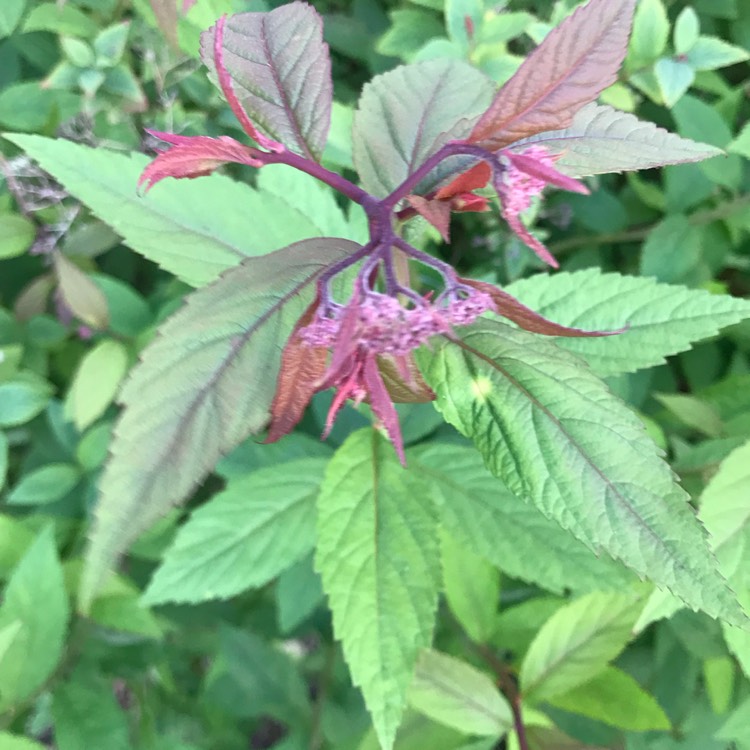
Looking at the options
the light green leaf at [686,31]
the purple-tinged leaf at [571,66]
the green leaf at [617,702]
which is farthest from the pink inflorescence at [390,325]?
the light green leaf at [686,31]

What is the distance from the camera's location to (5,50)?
106 centimetres

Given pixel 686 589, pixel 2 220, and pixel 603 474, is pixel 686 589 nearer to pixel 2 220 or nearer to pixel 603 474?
pixel 603 474

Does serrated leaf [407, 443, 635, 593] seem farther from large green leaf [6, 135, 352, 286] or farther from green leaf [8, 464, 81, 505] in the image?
green leaf [8, 464, 81, 505]

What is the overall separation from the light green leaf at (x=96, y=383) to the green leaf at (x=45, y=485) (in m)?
0.07

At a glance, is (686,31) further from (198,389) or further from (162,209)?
(198,389)

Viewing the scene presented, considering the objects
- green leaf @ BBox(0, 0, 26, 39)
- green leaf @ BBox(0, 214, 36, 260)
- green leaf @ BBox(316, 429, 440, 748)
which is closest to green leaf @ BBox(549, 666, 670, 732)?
green leaf @ BBox(316, 429, 440, 748)

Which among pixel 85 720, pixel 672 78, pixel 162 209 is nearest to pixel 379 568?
pixel 162 209

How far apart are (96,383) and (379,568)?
0.58m

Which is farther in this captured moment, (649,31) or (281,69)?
(649,31)

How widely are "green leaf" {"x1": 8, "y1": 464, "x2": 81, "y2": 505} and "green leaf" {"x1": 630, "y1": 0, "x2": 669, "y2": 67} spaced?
1020 mm

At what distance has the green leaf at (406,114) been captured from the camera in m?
0.53

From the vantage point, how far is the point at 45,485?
0.93m

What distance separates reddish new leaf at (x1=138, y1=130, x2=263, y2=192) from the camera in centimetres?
37

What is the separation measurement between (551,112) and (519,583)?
0.87 metres
